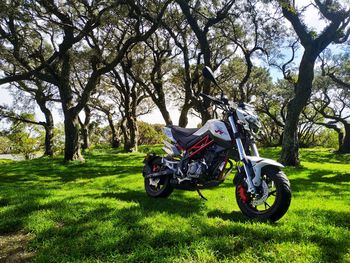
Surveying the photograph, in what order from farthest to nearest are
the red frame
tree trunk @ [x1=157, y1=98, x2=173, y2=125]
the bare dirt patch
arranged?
tree trunk @ [x1=157, y1=98, x2=173, y2=125] < the red frame < the bare dirt patch

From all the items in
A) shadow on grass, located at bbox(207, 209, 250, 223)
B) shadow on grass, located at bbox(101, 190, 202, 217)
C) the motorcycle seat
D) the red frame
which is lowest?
shadow on grass, located at bbox(207, 209, 250, 223)

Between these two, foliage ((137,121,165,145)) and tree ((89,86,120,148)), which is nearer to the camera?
tree ((89,86,120,148))

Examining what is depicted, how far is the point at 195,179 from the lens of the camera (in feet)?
20.3

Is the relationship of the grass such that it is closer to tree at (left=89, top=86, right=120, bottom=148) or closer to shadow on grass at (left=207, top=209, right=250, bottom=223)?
shadow on grass at (left=207, top=209, right=250, bottom=223)

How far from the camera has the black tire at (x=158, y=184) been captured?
7023 mm

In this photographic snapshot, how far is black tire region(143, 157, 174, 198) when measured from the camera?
23.0 feet

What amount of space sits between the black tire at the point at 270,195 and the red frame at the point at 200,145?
1027 millimetres

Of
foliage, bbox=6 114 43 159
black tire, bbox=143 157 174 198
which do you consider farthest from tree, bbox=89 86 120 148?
black tire, bbox=143 157 174 198

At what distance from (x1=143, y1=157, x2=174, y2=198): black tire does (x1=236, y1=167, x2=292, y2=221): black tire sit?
2000 mm

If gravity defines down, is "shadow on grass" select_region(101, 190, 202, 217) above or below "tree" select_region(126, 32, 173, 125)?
below

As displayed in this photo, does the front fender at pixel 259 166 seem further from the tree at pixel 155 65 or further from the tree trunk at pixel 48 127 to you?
the tree trunk at pixel 48 127

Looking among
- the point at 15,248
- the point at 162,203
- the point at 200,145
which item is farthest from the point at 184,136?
the point at 15,248

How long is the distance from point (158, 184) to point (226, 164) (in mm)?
1970

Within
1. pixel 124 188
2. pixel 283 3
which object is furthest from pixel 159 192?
pixel 283 3
